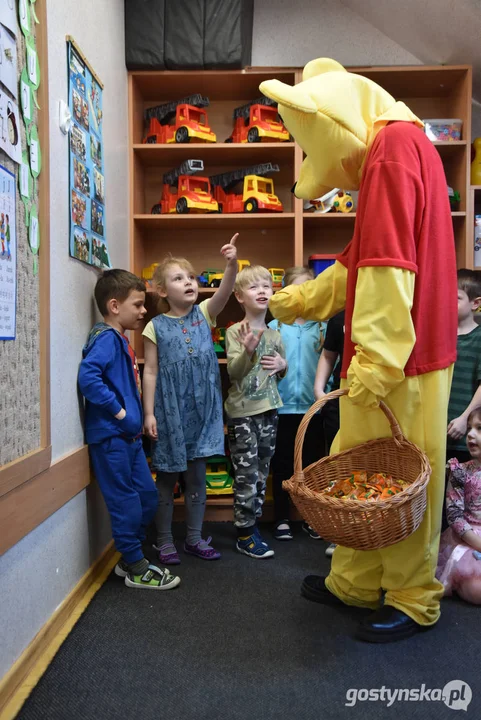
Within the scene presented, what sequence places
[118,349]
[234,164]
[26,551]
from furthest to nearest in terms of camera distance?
[234,164] < [118,349] < [26,551]

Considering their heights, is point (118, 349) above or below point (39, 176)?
below

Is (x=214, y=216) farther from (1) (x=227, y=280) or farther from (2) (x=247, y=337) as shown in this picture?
(2) (x=247, y=337)

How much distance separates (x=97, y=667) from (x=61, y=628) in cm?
27

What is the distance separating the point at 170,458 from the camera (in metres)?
2.34

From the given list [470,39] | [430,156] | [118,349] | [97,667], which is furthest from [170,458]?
[470,39]

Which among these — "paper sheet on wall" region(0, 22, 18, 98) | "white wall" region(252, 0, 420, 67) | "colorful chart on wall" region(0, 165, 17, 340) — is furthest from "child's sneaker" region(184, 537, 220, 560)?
"white wall" region(252, 0, 420, 67)

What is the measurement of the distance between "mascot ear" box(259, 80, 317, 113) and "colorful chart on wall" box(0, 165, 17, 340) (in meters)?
0.71

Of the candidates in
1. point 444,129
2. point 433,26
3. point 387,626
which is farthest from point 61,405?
point 433,26

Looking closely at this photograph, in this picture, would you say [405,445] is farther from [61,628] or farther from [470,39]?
[470,39]

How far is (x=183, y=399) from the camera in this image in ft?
7.81

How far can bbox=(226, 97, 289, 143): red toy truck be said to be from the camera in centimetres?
303

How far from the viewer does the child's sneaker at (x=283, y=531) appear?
264 cm

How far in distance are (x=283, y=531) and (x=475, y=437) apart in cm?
99

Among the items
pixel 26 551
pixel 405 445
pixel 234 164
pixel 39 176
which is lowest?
pixel 26 551
